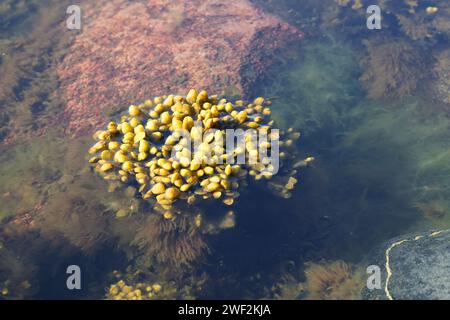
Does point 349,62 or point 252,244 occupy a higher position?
point 349,62

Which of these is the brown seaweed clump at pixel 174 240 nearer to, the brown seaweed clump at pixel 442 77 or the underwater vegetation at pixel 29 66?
the underwater vegetation at pixel 29 66

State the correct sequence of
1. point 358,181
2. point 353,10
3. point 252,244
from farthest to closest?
point 353,10 < point 358,181 < point 252,244

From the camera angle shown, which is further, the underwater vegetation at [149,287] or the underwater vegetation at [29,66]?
the underwater vegetation at [29,66]

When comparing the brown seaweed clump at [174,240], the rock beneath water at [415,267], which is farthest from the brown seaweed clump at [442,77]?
the brown seaweed clump at [174,240]

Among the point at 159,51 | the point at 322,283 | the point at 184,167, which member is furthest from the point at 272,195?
the point at 159,51

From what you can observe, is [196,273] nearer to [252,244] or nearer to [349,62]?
[252,244]
